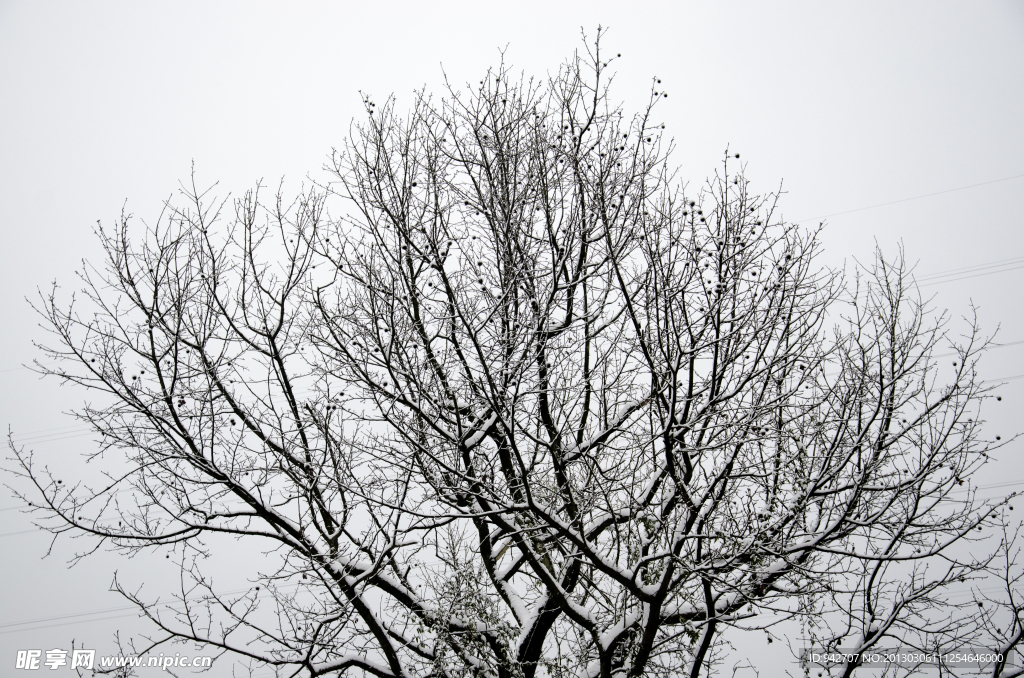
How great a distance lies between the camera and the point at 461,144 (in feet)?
21.2

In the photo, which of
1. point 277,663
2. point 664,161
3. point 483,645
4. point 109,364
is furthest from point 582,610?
point 109,364

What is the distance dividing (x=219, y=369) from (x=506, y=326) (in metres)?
2.78

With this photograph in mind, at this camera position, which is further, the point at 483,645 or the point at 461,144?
the point at 461,144

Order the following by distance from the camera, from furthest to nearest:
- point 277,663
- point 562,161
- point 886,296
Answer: point 562,161 < point 886,296 < point 277,663

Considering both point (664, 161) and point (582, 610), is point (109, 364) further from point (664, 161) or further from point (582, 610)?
point (664, 161)

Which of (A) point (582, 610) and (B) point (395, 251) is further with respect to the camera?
(B) point (395, 251)

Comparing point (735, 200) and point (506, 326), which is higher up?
point (735, 200)

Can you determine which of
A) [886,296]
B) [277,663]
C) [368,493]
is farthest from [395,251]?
[886,296]

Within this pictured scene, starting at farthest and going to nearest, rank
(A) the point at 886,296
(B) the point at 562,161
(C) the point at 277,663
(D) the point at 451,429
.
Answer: (B) the point at 562,161 < (A) the point at 886,296 < (D) the point at 451,429 < (C) the point at 277,663

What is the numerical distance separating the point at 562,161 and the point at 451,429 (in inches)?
117

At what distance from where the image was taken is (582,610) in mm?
5391

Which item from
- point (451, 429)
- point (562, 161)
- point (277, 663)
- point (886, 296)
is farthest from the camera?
point (562, 161)

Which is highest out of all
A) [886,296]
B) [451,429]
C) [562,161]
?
[562,161]

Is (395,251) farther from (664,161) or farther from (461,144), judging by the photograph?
(664,161)
